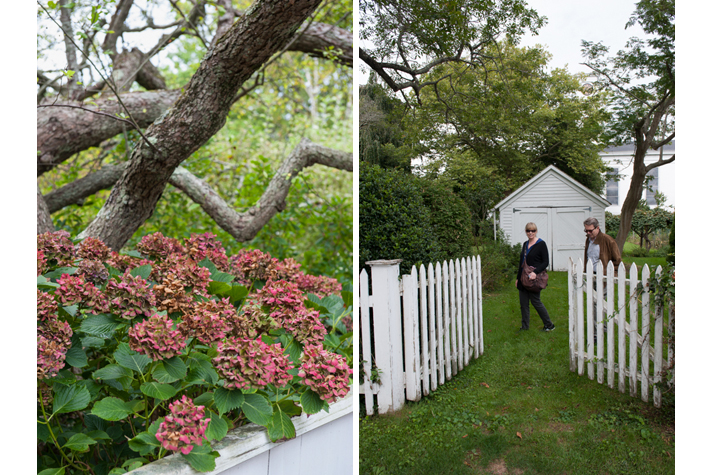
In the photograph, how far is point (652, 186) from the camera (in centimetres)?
132

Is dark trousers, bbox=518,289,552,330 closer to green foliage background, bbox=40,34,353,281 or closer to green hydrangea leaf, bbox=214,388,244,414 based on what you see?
green hydrangea leaf, bbox=214,388,244,414

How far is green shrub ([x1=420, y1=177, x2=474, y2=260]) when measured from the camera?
1.50 metres

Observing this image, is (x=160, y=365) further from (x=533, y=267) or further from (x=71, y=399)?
(x=533, y=267)

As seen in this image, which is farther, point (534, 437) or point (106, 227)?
point (106, 227)

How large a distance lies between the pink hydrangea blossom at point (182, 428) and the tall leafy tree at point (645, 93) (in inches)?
51.1

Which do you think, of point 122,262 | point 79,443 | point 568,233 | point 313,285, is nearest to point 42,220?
point 122,262

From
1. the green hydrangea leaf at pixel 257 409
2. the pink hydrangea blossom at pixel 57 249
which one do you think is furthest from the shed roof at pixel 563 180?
the pink hydrangea blossom at pixel 57 249

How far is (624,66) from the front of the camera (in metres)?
1.36

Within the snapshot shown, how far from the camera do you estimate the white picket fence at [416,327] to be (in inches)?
60.4

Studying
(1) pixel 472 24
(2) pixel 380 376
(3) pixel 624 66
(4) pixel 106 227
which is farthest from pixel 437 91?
(4) pixel 106 227

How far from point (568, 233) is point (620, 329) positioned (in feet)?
1.11

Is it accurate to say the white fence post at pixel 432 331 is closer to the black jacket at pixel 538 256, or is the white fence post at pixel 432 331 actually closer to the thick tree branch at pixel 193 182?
the black jacket at pixel 538 256
